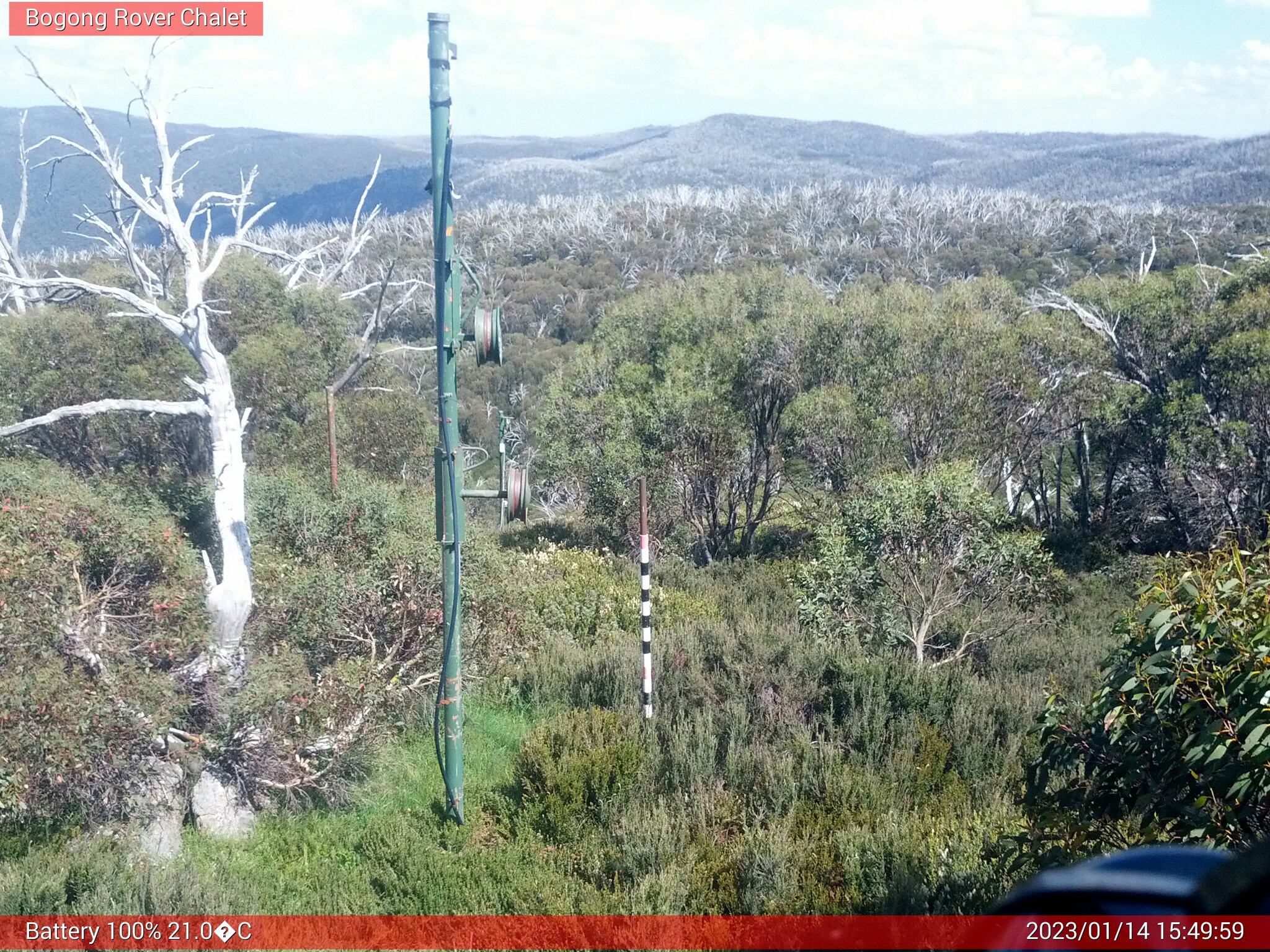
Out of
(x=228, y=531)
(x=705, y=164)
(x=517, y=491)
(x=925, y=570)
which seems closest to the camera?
(x=517, y=491)

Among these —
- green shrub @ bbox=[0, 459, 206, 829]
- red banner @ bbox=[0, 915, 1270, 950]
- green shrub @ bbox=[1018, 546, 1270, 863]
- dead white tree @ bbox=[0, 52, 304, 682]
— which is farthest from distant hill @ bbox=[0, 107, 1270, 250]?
green shrub @ bbox=[1018, 546, 1270, 863]

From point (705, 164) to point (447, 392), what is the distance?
141919 mm

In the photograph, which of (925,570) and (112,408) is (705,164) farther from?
(112,408)

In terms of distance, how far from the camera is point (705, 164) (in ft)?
462

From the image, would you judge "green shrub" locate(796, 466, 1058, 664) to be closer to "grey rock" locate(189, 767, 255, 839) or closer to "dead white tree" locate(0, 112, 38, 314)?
"grey rock" locate(189, 767, 255, 839)

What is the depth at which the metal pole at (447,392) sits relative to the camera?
581 cm

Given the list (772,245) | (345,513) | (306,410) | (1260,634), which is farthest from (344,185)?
(1260,634)

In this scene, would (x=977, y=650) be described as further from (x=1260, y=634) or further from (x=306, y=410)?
(x=306, y=410)

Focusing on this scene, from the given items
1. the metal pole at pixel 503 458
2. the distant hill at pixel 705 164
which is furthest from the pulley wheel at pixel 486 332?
the distant hill at pixel 705 164

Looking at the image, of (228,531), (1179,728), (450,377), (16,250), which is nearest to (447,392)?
(450,377)

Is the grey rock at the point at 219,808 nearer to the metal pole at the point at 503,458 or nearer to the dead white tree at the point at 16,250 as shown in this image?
the metal pole at the point at 503,458

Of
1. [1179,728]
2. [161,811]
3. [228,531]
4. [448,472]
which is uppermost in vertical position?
[448,472]

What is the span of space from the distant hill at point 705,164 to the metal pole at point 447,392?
2526 inches

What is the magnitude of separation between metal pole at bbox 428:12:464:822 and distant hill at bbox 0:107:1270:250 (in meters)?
64.2
